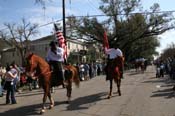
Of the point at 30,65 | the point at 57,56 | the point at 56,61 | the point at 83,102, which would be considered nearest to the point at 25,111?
the point at 30,65

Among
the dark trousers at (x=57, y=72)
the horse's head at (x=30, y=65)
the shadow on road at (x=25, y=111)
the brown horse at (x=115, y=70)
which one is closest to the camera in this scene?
the shadow on road at (x=25, y=111)

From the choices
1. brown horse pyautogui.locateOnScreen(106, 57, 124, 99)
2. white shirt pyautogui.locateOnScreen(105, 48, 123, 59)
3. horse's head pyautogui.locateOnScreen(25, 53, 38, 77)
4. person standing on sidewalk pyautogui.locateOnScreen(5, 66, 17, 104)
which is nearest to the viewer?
horse's head pyautogui.locateOnScreen(25, 53, 38, 77)

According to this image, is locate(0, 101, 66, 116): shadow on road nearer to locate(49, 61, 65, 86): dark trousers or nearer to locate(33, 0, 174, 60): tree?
locate(49, 61, 65, 86): dark trousers

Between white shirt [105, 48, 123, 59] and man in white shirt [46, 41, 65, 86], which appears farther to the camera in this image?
white shirt [105, 48, 123, 59]

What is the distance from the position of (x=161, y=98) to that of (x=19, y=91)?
403 inches

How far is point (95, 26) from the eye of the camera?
70250 mm

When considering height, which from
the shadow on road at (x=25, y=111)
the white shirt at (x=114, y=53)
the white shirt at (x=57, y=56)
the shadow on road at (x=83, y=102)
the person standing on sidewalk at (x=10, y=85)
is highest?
the white shirt at (x=114, y=53)

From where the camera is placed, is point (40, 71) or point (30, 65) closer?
point (30, 65)

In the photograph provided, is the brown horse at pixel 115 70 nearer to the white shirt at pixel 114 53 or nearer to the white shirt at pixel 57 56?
the white shirt at pixel 114 53

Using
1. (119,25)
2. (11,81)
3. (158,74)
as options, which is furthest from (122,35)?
(11,81)

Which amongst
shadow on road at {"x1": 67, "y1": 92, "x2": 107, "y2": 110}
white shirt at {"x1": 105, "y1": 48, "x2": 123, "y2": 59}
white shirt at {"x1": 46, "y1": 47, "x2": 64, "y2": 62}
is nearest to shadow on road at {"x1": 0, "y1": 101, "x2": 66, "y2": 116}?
shadow on road at {"x1": 67, "y1": 92, "x2": 107, "y2": 110}

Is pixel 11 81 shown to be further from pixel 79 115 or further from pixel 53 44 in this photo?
pixel 79 115

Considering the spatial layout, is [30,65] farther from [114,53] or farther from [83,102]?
[114,53]

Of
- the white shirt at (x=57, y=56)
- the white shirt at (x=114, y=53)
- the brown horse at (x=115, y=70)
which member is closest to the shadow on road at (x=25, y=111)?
the white shirt at (x=57, y=56)
